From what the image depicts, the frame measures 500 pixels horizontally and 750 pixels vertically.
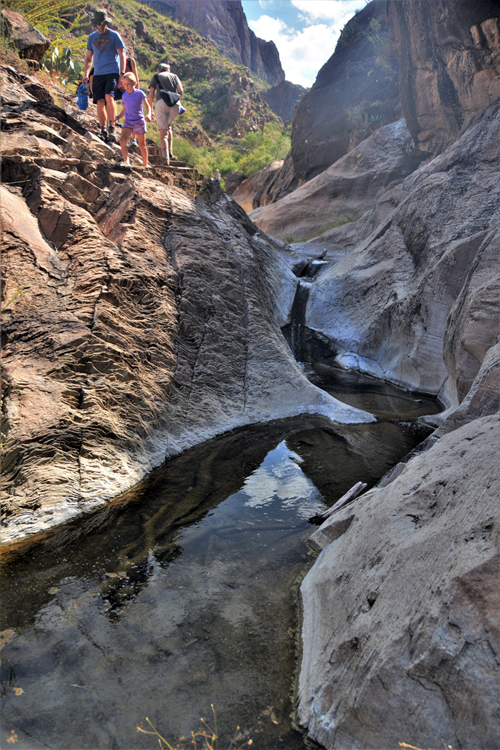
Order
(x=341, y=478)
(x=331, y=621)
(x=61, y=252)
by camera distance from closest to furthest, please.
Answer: (x=331, y=621), (x=341, y=478), (x=61, y=252)

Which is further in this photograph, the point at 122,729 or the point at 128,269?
the point at 128,269

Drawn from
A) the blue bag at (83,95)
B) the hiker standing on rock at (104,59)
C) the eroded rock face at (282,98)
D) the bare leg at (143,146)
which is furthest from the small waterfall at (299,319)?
the eroded rock face at (282,98)

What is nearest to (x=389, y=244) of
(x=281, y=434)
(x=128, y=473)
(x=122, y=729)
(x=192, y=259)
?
(x=192, y=259)

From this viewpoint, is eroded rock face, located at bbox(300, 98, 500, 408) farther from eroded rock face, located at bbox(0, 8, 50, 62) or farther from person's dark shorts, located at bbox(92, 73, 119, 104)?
eroded rock face, located at bbox(0, 8, 50, 62)

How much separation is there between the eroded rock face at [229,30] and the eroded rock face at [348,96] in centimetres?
4919

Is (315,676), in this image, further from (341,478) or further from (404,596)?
(341,478)

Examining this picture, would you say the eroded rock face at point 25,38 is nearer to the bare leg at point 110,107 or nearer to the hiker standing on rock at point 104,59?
the hiker standing on rock at point 104,59

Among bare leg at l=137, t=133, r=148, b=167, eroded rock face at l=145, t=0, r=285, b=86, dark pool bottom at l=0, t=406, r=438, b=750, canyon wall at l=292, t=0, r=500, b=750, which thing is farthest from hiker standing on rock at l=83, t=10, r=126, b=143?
eroded rock face at l=145, t=0, r=285, b=86

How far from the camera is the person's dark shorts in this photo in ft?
23.3

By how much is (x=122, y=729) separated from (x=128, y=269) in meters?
4.37

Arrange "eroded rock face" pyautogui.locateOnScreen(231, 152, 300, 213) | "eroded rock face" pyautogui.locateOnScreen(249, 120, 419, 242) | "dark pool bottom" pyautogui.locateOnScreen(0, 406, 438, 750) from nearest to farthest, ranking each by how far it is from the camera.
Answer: "dark pool bottom" pyautogui.locateOnScreen(0, 406, 438, 750), "eroded rock face" pyautogui.locateOnScreen(249, 120, 419, 242), "eroded rock face" pyautogui.locateOnScreen(231, 152, 300, 213)

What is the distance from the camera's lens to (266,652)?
2.30 metres

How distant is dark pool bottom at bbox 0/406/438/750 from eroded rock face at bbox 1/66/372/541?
18.4 inches

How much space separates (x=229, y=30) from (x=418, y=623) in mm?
82112
